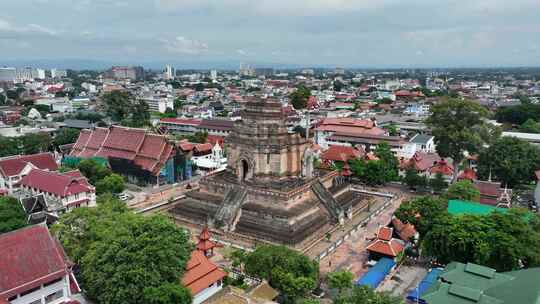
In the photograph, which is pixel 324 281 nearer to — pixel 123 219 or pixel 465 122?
pixel 123 219

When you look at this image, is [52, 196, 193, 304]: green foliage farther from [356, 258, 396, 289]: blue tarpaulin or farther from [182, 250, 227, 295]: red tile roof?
[356, 258, 396, 289]: blue tarpaulin

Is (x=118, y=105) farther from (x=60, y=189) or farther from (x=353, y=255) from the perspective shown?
(x=353, y=255)

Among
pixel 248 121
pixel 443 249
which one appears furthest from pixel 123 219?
pixel 443 249

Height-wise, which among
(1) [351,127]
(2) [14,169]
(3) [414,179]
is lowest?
(3) [414,179]

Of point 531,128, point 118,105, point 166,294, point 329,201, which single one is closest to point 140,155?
point 329,201

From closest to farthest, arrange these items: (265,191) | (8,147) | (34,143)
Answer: (265,191)
(8,147)
(34,143)

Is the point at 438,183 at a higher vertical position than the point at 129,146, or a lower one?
lower

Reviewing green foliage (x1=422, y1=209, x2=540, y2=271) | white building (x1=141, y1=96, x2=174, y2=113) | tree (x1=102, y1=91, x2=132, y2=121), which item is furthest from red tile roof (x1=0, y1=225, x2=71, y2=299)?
white building (x1=141, y1=96, x2=174, y2=113)

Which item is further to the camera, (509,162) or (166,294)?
(509,162)
